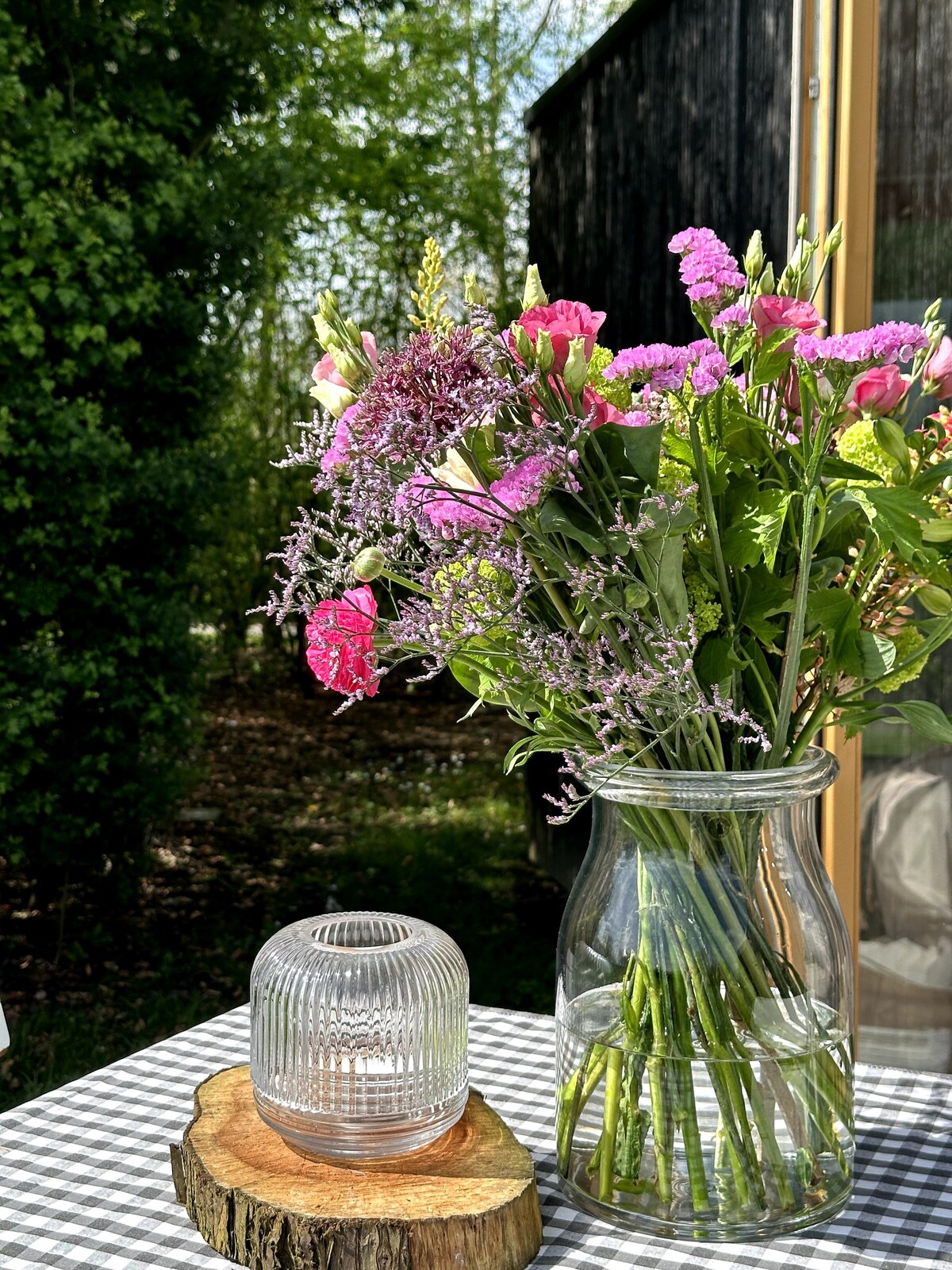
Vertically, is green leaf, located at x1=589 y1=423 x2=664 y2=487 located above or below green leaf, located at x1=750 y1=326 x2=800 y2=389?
below

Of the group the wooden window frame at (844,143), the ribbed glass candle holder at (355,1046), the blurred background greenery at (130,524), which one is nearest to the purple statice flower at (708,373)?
the ribbed glass candle holder at (355,1046)

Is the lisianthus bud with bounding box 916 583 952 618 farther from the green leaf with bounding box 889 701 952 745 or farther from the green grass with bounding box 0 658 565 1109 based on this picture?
the green grass with bounding box 0 658 565 1109

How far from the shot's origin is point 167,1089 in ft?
3.52

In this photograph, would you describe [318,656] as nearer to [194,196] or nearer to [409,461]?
[409,461]

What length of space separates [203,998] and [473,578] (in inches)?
114

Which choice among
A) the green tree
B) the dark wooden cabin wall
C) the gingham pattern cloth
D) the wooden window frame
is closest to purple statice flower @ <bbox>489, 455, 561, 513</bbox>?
the gingham pattern cloth

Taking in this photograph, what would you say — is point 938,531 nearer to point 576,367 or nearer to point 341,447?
point 576,367

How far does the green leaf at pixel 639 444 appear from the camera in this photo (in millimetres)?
746

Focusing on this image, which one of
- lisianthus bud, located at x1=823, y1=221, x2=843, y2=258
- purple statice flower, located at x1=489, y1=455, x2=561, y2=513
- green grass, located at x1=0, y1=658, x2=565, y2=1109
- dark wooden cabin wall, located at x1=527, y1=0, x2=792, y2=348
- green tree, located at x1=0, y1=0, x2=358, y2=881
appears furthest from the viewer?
green grass, located at x1=0, y1=658, x2=565, y2=1109

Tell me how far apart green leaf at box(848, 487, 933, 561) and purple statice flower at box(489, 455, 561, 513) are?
184 mm

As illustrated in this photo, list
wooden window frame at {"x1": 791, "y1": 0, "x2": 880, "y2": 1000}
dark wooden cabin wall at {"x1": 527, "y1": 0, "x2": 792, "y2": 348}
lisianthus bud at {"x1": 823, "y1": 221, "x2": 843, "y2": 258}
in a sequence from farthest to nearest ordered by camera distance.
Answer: dark wooden cabin wall at {"x1": 527, "y1": 0, "x2": 792, "y2": 348} < wooden window frame at {"x1": 791, "y1": 0, "x2": 880, "y2": 1000} < lisianthus bud at {"x1": 823, "y1": 221, "x2": 843, "y2": 258}

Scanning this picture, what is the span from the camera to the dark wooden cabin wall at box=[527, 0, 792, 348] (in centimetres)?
239

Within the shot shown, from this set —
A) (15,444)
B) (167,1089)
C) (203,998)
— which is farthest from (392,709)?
(167,1089)

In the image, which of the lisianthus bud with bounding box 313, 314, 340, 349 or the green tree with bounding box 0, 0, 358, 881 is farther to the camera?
the green tree with bounding box 0, 0, 358, 881
